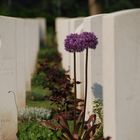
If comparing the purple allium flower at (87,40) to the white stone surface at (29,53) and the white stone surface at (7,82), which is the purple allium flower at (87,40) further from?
the white stone surface at (29,53)

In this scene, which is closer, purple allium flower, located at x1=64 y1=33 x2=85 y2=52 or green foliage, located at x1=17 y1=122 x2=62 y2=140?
purple allium flower, located at x1=64 y1=33 x2=85 y2=52

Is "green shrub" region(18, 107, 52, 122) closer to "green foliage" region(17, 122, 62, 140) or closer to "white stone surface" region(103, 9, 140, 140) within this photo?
"green foliage" region(17, 122, 62, 140)

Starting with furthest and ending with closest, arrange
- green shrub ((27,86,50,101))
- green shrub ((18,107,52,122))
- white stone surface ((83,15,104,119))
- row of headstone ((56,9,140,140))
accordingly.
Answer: green shrub ((27,86,50,101)) < green shrub ((18,107,52,122)) < white stone surface ((83,15,104,119)) < row of headstone ((56,9,140,140))

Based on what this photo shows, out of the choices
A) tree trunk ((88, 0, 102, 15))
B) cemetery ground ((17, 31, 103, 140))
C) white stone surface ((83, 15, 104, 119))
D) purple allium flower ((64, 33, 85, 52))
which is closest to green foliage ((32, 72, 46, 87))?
cemetery ground ((17, 31, 103, 140))

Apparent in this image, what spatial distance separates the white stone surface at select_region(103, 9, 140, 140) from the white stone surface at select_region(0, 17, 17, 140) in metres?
1.64

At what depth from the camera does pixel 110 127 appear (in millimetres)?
6289

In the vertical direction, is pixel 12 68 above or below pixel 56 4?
below

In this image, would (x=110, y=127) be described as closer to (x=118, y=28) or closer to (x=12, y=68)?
(x=118, y=28)

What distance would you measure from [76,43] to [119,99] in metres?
0.86

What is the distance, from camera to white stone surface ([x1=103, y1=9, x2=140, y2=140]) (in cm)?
605

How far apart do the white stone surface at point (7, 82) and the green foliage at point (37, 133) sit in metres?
0.30

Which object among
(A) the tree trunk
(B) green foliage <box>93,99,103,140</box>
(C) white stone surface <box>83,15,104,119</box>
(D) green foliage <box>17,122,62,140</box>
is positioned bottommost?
(D) green foliage <box>17,122,62,140</box>

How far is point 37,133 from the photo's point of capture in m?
7.07

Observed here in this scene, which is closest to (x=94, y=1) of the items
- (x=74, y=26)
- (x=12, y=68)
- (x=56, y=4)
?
(x=74, y=26)
